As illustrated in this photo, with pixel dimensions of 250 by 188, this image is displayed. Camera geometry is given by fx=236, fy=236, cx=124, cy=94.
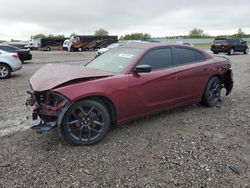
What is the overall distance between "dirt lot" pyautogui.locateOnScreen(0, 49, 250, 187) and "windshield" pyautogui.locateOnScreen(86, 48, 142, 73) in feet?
3.54

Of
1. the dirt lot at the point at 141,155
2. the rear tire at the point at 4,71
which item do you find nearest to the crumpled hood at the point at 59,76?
the dirt lot at the point at 141,155

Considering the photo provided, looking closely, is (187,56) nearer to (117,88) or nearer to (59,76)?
(117,88)

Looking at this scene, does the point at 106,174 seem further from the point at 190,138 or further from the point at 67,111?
the point at 190,138

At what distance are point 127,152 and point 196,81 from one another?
237 centimetres

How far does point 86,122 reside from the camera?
3.54 metres

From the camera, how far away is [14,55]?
10.1 metres

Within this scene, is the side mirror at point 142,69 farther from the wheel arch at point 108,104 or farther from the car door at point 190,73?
the car door at point 190,73

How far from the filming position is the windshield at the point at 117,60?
4.07 meters

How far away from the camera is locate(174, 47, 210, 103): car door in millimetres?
4613

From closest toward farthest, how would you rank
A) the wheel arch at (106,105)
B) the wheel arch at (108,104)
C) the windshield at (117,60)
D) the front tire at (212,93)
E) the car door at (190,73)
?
1. the wheel arch at (106,105)
2. the wheel arch at (108,104)
3. the windshield at (117,60)
4. the car door at (190,73)
5. the front tire at (212,93)

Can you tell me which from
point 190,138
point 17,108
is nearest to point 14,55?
point 17,108

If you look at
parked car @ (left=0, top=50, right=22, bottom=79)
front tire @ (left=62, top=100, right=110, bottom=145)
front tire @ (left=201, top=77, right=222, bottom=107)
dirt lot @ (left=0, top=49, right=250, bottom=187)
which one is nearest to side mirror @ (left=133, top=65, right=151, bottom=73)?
front tire @ (left=62, top=100, right=110, bottom=145)

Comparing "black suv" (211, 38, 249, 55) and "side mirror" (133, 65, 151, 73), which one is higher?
"black suv" (211, 38, 249, 55)

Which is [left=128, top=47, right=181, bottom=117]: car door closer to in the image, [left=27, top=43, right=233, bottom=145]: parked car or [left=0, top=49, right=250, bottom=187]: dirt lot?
[left=27, top=43, right=233, bottom=145]: parked car
